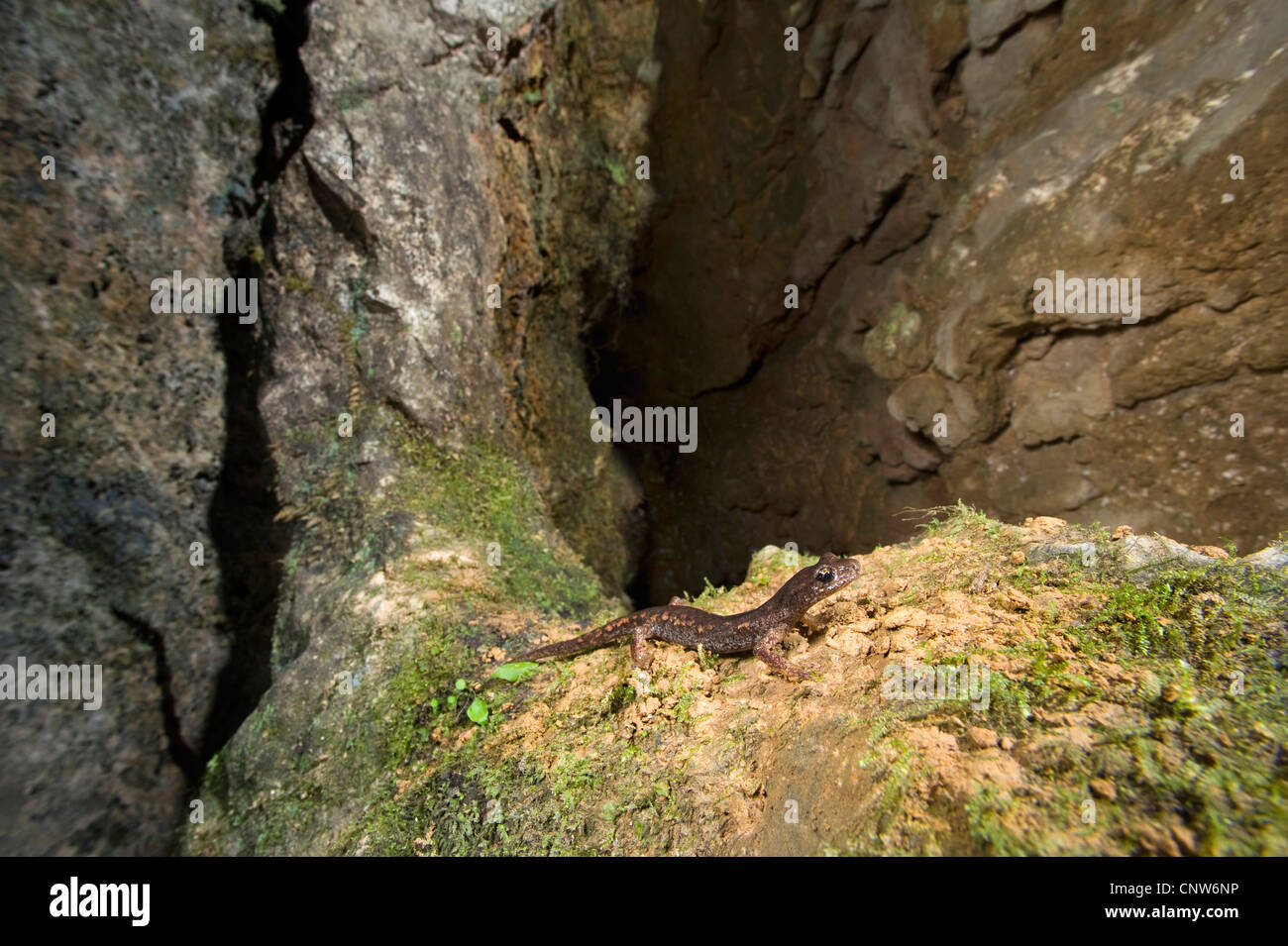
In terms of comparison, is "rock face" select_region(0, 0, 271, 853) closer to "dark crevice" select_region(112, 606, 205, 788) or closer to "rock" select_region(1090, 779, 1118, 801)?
"dark crevice" select_region(112, 606, 205, 788)

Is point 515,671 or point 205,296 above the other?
point 205,296

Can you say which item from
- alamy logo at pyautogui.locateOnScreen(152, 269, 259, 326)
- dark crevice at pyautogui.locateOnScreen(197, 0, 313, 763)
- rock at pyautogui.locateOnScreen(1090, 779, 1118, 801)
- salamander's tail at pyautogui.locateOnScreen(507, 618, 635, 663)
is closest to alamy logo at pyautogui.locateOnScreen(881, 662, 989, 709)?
rock at pyautogui.locateOnScreen(1090, 779, 1118, 801)

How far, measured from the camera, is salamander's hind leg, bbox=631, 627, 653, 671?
3153mm

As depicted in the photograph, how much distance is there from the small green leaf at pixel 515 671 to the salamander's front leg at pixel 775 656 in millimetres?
1306

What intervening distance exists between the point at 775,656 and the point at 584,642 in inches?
49.2

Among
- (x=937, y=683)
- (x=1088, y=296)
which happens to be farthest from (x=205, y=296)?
(x=1088, y=296)

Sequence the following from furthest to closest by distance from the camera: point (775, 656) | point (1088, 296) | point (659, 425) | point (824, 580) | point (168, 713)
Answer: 1. point (659, 425)
2. point (1088, 296)
3. point (168, 713)
4. point (824, 580)
5. point (775, 656)

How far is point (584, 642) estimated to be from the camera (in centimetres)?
346

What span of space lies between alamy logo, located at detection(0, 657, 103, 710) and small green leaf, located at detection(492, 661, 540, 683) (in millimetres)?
2935

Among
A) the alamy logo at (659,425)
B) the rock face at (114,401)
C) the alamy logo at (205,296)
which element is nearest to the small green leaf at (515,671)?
the rock face at (114,401)

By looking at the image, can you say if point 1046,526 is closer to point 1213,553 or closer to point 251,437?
point 1213,553

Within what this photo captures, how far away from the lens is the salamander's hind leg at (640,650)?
3.15m
